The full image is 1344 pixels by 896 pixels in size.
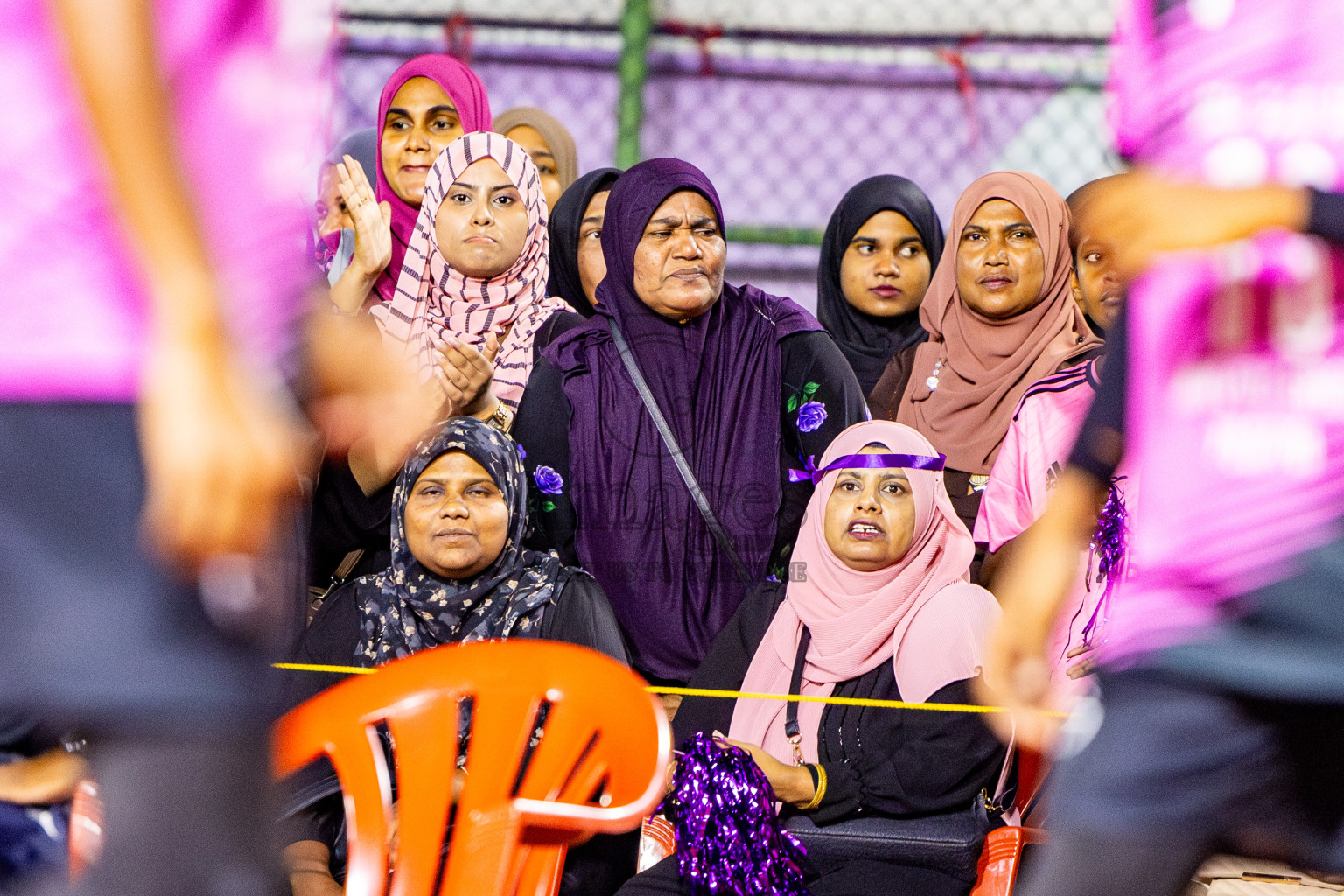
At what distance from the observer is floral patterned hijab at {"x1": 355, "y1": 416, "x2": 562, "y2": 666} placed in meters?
2.47

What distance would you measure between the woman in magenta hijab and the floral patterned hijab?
653 mm

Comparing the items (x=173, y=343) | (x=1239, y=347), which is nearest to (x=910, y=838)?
(x=1239, y=347)

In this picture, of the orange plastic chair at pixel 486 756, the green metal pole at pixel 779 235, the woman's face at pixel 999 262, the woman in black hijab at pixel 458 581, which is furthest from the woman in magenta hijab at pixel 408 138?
the orange plastic chair at pixel 486 756

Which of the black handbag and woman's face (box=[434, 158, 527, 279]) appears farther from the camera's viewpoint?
woman's face (box=[434, 158, 527, 279])

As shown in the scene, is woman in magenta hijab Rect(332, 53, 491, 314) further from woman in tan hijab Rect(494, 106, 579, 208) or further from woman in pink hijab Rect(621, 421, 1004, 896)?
woman in pink hijab Rect(621, 421, 1004, 896)

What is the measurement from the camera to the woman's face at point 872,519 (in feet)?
8.46

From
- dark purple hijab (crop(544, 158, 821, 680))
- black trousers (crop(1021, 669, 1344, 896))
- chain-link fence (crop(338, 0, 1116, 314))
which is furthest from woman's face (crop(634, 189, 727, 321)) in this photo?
black trousers (crop(1021, 669, 1344, 896))

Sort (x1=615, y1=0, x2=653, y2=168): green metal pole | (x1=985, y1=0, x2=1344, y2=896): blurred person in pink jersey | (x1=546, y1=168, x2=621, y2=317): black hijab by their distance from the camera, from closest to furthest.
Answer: (x1=985, y1=0, x2=1344, y2=896): blurred person in pink jersey < (x1=546, y1=168, x2=621, y2=317): black hijab < (x1=615, y1=0, x2=653, y2=168): green metal pole

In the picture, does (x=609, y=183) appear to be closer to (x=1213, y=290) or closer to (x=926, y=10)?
(x=926, y=10)

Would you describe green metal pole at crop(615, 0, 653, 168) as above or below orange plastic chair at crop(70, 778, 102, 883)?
above

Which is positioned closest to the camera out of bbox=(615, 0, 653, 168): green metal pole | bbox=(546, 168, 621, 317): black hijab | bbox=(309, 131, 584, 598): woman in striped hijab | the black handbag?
the black handbag

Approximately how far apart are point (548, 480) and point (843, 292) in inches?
39.9

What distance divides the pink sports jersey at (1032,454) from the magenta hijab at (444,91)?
4.77ft

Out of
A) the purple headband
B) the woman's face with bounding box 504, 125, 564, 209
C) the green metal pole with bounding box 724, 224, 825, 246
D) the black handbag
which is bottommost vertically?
the black handbag
